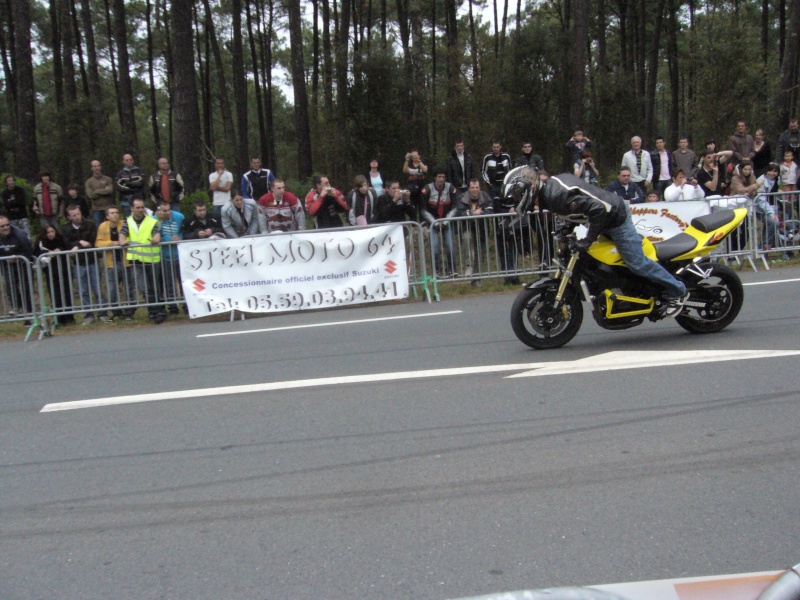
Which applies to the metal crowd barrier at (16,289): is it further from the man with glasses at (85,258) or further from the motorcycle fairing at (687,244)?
the motorcycle fairing at (687,244)

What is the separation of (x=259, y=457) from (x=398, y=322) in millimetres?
5261

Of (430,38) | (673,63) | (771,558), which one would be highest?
(430,38)

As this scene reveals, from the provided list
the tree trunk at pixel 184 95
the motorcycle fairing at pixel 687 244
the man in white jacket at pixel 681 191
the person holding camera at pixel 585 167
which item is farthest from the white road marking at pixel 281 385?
the tree trunk at pixel 184 95

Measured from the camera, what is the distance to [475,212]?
1418 cm

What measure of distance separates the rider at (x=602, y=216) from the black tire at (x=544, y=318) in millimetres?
555

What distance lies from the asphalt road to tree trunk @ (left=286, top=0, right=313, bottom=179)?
18747mm

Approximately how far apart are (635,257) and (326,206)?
7.90 meters

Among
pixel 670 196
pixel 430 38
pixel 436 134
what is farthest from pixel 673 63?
pixel 670 196

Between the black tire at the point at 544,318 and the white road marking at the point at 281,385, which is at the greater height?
the black tire at the point at 544,318

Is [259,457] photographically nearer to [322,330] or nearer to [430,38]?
[322,330]

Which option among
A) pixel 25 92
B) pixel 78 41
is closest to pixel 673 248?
pixel 25 92

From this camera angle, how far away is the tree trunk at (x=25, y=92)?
74.1 feet

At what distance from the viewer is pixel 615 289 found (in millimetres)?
8102

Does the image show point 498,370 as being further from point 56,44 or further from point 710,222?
point 56,44
